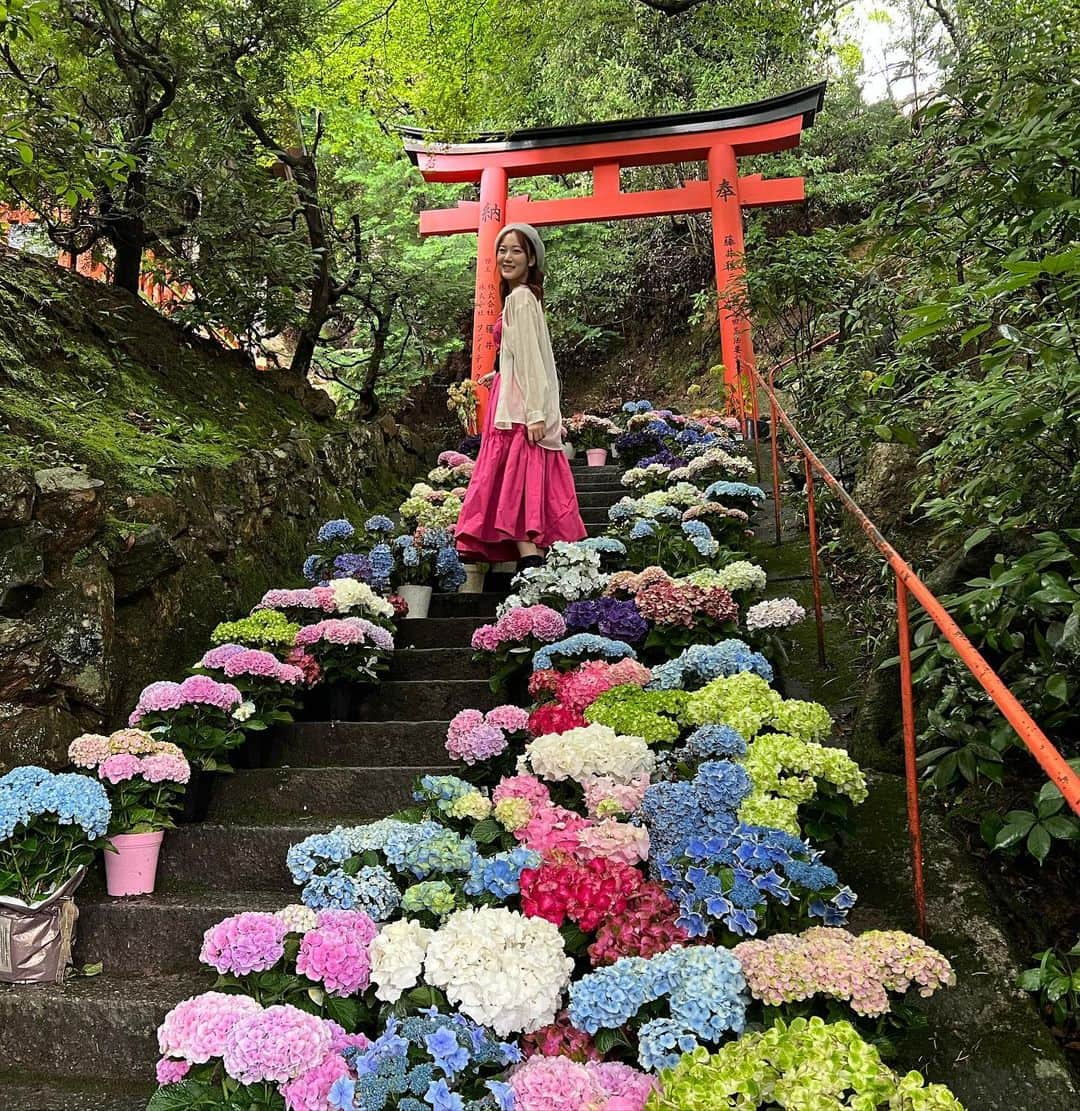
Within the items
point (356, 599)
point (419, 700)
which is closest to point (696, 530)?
point (419, 700)

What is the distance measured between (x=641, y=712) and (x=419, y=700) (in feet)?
5.56

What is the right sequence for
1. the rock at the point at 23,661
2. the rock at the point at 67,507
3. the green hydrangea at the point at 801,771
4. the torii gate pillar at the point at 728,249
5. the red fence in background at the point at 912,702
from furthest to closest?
1. the torii gate pillar at the point at 728,249
2. the rock at the point at 67,507
3. the rock at the point at 23,661
4. the green hydrangea at the point at 801,771
5. the red fence in background at the point at 912,702

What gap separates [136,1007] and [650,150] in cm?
899

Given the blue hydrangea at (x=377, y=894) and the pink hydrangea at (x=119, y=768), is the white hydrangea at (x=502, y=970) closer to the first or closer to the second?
the blue hydrangea at (x=377, y=894)

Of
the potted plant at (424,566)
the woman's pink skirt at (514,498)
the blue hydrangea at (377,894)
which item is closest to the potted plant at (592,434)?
the potted plant at (424,566)

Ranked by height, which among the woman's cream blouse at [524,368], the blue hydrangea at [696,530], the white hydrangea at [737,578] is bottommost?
the white hydrangea at [737,578]

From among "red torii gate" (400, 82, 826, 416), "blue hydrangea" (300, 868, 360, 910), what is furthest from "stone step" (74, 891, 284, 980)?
"red torii gate" (400, 82, 826, 416)

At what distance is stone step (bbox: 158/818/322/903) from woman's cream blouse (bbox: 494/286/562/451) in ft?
7.94

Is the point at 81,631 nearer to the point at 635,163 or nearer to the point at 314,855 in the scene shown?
the point at 314,855

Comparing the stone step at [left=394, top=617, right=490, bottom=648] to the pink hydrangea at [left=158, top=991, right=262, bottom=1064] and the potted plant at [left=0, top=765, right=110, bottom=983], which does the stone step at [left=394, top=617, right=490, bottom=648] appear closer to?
the potted plant at [left=0, top=765, right=110, bottom=983]

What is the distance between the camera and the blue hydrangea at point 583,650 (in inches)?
141

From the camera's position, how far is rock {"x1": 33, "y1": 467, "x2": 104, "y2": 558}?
3.70m

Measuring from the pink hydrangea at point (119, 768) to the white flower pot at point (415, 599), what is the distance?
2.28m

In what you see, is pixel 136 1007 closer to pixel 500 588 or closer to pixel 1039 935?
pixel 1039 935
